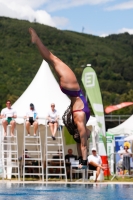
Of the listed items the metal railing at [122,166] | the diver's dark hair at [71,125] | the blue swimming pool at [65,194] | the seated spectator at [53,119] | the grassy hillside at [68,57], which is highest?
the grassy hillside at [68,57]

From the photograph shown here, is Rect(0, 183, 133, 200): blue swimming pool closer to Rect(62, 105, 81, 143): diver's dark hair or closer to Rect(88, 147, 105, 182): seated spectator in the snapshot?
Rect(62, 105, 81, 143): diver's dark hair

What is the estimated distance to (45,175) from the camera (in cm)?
2592

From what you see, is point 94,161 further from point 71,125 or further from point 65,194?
point 71,125

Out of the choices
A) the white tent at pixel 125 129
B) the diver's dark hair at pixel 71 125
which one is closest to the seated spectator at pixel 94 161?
the white tent at pixel 125 129

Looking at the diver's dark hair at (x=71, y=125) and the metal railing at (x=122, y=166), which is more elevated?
the diver's dark hair at (x=71, y=125)

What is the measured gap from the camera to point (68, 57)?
12175 cm

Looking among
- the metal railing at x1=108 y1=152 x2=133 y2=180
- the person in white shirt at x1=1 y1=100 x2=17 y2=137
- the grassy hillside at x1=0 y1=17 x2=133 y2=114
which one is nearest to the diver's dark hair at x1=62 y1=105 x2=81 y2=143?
the person in white shirt at x1=1 y1=100 x2=17 y2=137

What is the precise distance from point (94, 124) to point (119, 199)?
1212 centimetres

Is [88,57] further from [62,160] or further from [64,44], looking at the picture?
[62,160]

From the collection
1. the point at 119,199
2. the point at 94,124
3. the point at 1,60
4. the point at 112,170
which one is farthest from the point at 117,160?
the point at 1,60

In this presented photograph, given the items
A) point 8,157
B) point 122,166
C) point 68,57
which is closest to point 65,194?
point 8,157

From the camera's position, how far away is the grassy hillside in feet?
330

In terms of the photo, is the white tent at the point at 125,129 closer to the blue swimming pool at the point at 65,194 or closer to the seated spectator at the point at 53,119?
the seated spectator at the point at 53,119

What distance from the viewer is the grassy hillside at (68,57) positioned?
10050 cm
